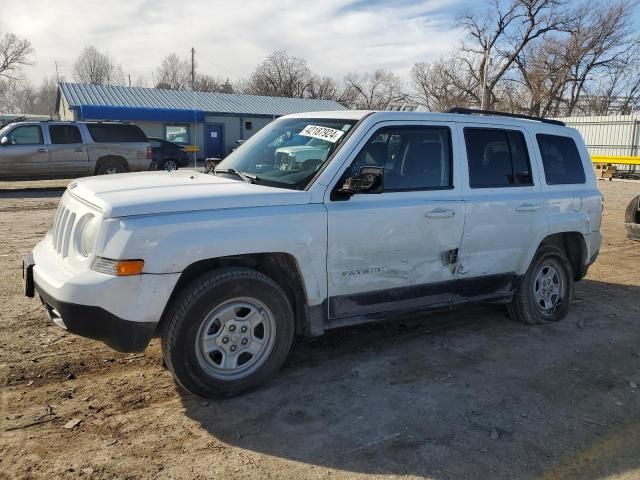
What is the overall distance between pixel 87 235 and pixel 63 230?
0.47 metres

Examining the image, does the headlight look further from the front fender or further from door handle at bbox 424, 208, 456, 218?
door handle at bbox 424, 208, 456, 218

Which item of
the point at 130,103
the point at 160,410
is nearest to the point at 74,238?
the point at 160,410

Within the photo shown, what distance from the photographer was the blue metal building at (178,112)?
110ft

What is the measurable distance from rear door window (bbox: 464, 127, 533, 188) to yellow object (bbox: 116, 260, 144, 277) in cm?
284

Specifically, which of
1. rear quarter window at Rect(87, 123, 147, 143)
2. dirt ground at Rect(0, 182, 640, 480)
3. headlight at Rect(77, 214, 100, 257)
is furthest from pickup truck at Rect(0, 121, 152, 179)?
headlight at Rect(77, 214, 100, 257)

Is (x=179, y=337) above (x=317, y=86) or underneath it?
underneath

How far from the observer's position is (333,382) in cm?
418

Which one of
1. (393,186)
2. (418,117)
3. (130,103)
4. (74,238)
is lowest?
(74,238)

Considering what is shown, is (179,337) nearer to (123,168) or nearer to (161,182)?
(161,182)

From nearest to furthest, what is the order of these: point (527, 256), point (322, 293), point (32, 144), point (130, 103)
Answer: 1. point (322, 293)
2. point (527, 256)
3. point (32, 144)
4. point (130, 103)

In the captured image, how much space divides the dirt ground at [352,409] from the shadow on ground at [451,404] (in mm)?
12

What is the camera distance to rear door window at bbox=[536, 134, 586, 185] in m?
5.54

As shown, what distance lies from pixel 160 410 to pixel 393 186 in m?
2.32

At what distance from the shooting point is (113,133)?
16.8 m
